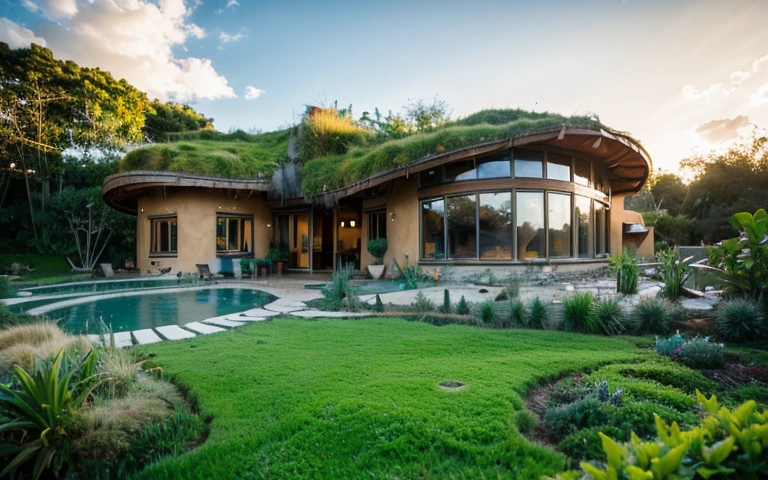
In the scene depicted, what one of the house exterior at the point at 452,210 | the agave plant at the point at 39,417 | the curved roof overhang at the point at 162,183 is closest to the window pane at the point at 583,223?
the house exterior at the point at 452,210

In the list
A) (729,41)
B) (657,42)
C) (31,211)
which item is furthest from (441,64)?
(31,211)

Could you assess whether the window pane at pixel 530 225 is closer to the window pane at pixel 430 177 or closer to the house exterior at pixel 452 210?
the house exterior at pixel 452 210

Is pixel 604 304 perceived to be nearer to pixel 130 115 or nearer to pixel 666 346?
pixel 666 346

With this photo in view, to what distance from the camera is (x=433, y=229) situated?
36.5 ft

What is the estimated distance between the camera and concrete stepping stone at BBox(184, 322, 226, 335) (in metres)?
5.46

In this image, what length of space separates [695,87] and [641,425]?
955cm

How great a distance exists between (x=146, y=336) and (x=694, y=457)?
5833mm

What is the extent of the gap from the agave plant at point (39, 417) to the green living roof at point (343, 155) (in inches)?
351

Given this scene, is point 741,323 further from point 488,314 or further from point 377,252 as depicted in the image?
point 377,252

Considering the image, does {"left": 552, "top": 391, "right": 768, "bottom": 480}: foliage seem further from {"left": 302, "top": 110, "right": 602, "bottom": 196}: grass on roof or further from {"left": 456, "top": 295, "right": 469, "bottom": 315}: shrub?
{"left": 302, "top": 110, "right": 602, "bottom": 196}: grass on roof

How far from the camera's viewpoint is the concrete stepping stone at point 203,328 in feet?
17.9

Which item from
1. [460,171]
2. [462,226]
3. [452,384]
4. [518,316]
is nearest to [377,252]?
[462,226]

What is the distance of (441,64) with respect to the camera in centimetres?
1181

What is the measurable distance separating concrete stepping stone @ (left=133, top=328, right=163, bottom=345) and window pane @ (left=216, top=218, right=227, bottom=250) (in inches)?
395
